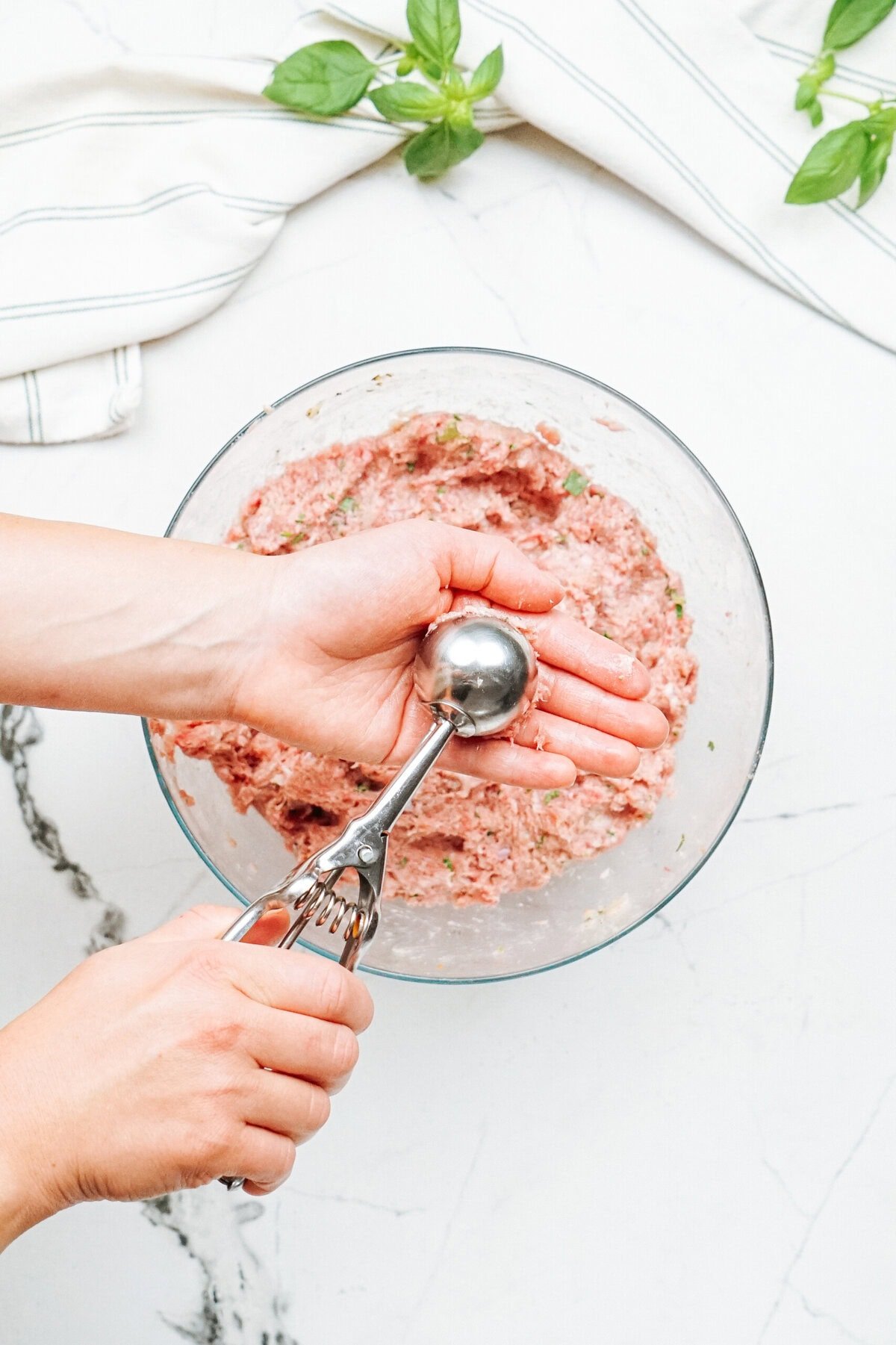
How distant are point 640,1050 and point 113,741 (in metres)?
0.96

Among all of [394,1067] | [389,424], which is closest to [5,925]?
[394,1067]

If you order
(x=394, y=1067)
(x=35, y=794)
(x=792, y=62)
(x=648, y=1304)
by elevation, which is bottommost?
(x=648, y=1304)

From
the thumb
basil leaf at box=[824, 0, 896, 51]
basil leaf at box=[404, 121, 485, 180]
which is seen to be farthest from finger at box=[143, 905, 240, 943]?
basil leaf at box=[824, 0, 896, 51]

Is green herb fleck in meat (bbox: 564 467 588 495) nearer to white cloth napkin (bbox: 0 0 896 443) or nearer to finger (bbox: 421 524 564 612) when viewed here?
finger (bbox: 421 524 564 612)

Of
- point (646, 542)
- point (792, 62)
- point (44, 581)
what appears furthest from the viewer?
point (792, 62)

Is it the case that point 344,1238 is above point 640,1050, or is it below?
below

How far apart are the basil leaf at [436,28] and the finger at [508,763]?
1.02 meters

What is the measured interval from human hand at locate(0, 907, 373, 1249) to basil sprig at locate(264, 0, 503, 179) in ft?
4.08

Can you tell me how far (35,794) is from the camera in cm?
172

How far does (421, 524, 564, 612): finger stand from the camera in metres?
1.41

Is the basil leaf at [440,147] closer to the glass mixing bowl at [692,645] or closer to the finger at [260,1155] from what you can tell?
the glass mixing bowl at [692,645]

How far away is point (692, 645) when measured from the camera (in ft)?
5.22

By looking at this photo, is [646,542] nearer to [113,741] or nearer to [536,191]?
[536,191]

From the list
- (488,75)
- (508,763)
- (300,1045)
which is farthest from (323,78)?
(300,1045)
